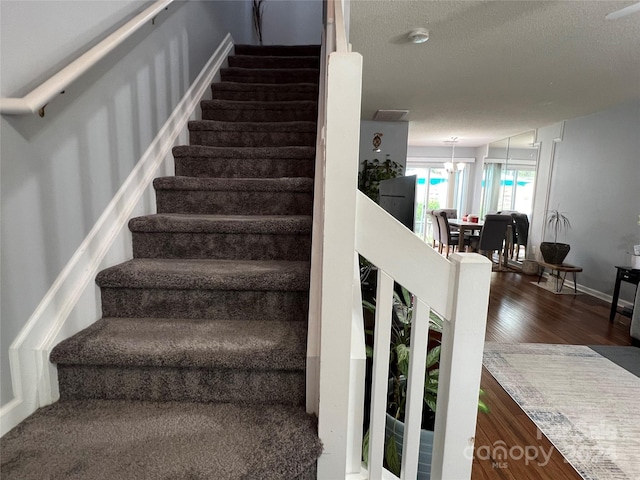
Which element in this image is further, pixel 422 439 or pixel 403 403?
pixel 403 403

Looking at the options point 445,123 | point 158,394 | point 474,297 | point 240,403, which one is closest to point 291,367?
point 240,403

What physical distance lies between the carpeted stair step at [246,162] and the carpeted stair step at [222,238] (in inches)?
20.9

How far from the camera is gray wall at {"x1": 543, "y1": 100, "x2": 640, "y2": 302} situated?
3.81 meters

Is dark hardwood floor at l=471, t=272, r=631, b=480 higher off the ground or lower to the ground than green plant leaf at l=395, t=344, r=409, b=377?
lower

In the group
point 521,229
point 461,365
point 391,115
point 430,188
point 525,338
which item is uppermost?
point 391,115

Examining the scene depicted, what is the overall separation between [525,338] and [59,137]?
3.37 m

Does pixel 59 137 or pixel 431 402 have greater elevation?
pixel 59 137

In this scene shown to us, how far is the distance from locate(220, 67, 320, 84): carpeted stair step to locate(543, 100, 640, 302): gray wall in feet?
11.9

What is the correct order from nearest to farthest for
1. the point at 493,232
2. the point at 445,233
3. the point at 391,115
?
the point at 391,115 < the point at 493,232 < the point at 445,233

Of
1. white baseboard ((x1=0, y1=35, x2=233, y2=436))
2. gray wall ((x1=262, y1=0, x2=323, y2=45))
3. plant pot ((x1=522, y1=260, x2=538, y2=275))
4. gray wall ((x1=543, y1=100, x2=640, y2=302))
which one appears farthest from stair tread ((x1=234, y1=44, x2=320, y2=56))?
plant pot ((x1=522, y1=260, x2=538, y2=275))

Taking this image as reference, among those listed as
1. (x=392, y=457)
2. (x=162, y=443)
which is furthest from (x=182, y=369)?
(x=392, y=457)

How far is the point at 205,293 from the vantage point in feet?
4.22

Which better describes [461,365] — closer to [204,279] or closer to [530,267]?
[204,279]

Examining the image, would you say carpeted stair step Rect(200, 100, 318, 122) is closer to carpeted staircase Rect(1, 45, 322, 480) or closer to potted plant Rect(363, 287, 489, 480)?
carpeted staircase Rect(1, 45, 322, 480)
